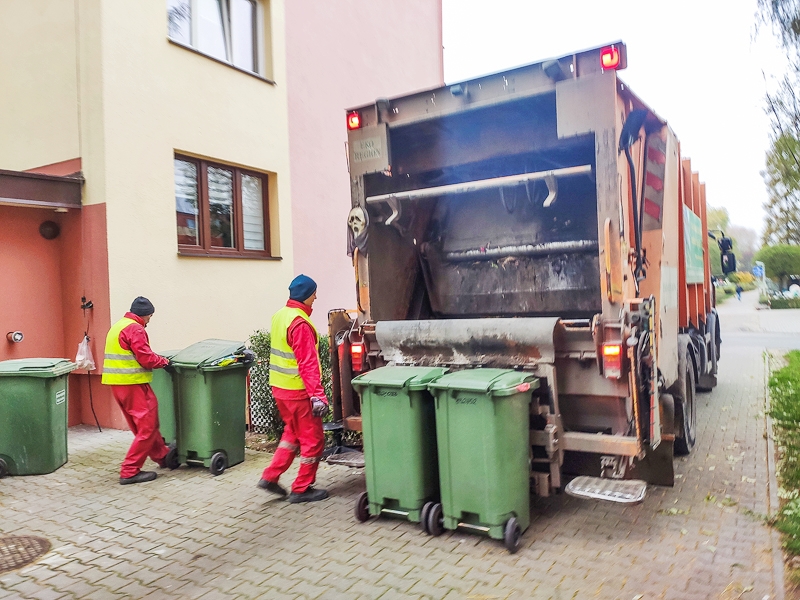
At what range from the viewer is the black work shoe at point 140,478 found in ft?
16.6

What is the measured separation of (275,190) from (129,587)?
20.6 ft

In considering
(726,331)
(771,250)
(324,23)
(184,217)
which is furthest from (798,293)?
(184,217)

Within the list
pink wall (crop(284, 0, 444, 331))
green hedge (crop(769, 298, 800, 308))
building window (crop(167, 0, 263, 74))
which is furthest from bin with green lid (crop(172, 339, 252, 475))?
green hedge (crop(769, 298, 800, 308))

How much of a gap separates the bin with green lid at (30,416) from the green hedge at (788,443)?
526 centimetres

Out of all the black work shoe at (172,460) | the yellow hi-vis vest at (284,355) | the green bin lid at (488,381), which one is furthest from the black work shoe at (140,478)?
the green bin lid at (488,381)

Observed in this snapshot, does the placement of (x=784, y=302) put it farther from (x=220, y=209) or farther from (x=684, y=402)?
(x=220, y=209)

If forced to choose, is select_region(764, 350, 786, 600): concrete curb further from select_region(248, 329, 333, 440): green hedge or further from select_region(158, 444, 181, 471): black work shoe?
select_region(158, 444, 181, 471): black work shoe

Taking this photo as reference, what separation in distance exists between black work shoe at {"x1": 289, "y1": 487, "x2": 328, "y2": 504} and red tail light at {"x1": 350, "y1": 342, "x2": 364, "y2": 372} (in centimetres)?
93

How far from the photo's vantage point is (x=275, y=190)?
880 cm

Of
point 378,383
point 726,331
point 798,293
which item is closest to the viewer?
point 378,383

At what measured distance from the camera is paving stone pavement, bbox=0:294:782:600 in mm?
3205

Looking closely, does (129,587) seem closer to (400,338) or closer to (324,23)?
(400,338)

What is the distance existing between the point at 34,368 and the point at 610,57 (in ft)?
15.9

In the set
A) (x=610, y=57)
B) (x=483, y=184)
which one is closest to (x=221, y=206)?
(x=483, y=184)
